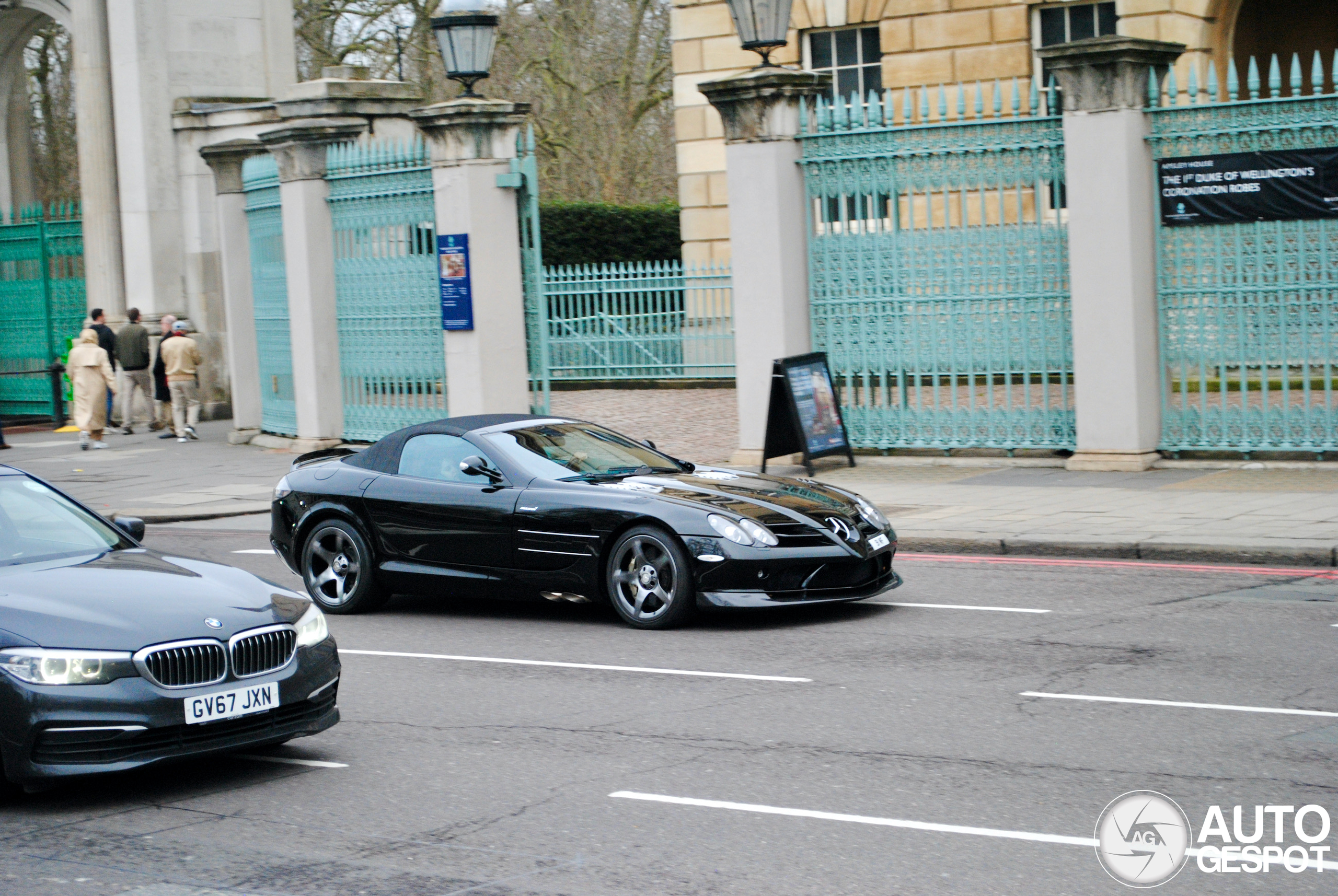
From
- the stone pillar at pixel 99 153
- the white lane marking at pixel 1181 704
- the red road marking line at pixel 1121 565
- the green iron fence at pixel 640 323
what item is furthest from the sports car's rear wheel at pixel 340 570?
the stone pillar at pixel 99 153

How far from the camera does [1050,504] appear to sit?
1379cm

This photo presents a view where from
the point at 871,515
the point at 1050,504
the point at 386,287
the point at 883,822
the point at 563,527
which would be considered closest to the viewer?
the point at 883,822

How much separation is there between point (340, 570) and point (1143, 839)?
6.89 metres

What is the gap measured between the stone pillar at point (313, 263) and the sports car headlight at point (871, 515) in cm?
1157

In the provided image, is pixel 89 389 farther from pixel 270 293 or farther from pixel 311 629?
pixel 311 629

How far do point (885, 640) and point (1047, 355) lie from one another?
7.06m

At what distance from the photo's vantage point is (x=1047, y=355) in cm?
1576

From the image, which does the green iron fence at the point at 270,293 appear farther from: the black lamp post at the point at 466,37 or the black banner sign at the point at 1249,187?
the black banner sign at the point at 1249,187

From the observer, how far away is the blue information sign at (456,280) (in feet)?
61.0

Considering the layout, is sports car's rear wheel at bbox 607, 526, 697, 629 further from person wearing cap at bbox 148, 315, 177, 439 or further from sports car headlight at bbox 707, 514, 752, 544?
person wearing cap at bbox 148, 315, 177, 439

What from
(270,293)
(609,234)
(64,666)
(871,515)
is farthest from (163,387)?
(64,666)

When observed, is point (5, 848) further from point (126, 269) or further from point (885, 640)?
point (126, 269)

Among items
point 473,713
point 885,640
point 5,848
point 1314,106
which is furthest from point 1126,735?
point 1314,106

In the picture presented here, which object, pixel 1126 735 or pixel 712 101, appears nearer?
pixel 1126 735
